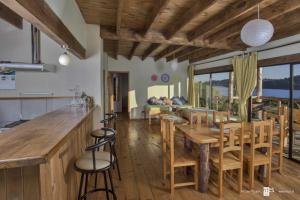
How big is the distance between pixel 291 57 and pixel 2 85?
572 cm

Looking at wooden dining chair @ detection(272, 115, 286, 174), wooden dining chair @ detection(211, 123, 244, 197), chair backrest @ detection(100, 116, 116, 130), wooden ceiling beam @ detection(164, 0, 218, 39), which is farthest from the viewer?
chair backrest @ detection(100, 116, 116, 130)

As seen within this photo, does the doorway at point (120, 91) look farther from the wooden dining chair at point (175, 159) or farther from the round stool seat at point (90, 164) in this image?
the round stool seat at point (90, 164)

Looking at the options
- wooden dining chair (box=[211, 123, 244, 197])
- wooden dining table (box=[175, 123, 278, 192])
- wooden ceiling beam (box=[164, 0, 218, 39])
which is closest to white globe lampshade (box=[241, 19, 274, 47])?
wooden ceiling beam (box=[164, 0, 218, 39])

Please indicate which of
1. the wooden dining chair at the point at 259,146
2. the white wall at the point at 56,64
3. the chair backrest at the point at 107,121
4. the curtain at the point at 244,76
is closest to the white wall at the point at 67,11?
the white wall at the point at 56,64

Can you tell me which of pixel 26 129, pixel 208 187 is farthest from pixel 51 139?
pixel 208 187

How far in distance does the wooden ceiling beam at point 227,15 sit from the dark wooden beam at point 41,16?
2363 millimetres

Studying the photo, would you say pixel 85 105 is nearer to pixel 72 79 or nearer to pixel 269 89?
pixel 72 79

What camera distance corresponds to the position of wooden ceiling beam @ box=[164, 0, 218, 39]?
258cm

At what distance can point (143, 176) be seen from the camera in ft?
9.95

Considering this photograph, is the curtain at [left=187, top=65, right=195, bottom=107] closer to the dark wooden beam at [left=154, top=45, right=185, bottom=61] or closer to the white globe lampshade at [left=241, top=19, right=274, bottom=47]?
the dark wooden beam at [left=154, top=45, right=185, bottom=61]

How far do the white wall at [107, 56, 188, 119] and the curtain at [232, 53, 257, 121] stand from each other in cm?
355

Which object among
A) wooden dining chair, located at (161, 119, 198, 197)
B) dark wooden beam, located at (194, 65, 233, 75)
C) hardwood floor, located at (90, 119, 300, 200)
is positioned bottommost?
hardwood floor, located at (90, 119, 300, 200)

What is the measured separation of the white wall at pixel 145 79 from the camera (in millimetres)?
8047

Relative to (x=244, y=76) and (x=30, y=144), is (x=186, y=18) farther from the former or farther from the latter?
(x=30, y=144)
